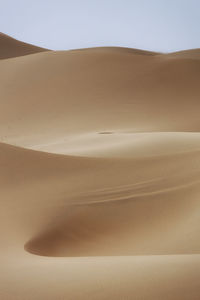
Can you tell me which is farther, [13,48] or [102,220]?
[13,48]

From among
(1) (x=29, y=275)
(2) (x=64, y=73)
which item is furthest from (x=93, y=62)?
(1) (x=29, y=275)

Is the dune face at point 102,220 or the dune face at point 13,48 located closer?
the dune face at point 102,220

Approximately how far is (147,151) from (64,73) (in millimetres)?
14545

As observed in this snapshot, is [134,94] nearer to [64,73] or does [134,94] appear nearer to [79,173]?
[64,73]

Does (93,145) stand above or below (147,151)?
above

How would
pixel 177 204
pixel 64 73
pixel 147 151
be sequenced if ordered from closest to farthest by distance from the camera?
pixel 177 204
pixel 147 151
pixel 64 73

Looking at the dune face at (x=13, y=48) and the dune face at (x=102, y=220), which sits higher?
the dune face at (x=13, y=48)

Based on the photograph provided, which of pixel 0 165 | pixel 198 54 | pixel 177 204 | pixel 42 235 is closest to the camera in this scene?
pixel 42 235

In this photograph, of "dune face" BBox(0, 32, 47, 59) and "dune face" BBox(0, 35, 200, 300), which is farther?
"dune face" BBox(0, 32, 47, 59)

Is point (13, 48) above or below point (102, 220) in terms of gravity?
above

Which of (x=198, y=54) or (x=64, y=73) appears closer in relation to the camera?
(x=64, y=73)

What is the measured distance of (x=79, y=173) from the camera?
672cm

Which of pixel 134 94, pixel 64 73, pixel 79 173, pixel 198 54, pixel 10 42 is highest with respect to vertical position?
pixel 10 42

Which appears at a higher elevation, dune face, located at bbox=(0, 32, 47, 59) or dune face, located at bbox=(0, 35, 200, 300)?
dune face, located at bbox=(0, 32, 47, 59)
